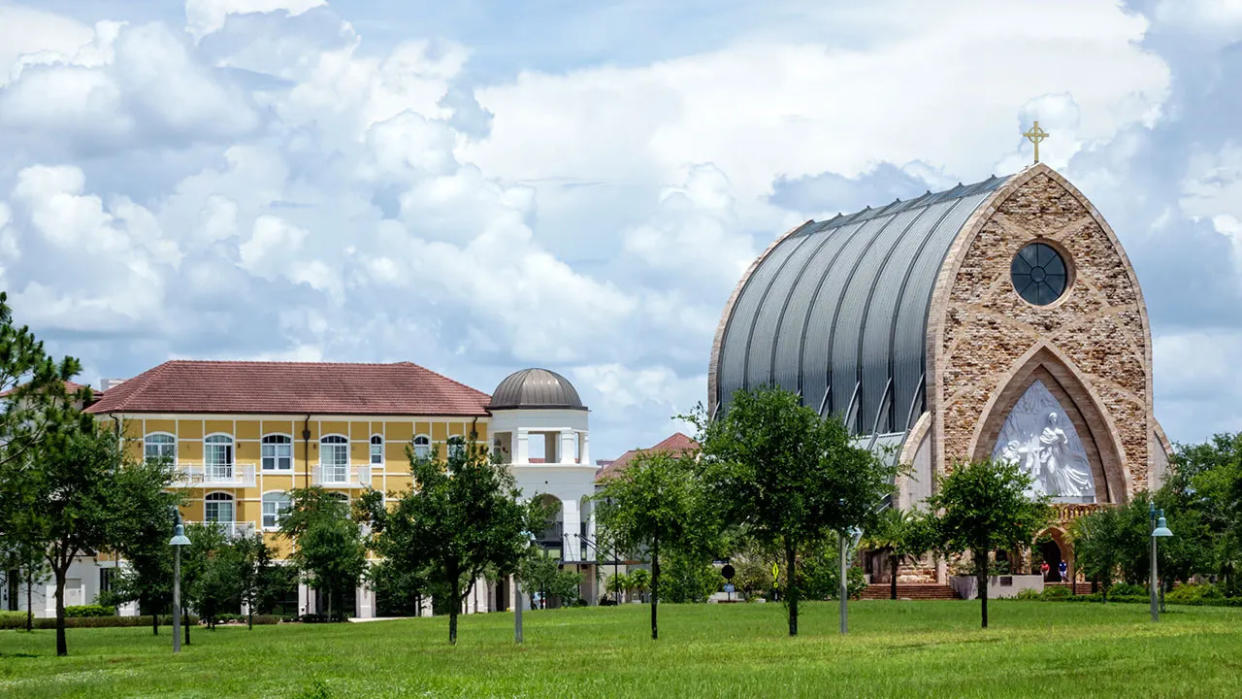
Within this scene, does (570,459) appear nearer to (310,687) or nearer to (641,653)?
(641,653)

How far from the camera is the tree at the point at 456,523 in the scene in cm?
4959

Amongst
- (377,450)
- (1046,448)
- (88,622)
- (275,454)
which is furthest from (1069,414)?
(88,622)

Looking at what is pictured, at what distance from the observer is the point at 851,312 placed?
3809 inches

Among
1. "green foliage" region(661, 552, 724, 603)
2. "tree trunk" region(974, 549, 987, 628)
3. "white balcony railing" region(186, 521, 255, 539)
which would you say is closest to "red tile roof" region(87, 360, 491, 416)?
"white balcony railing" region(186, 521, 255, 539)

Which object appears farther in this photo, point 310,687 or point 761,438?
point 761,438

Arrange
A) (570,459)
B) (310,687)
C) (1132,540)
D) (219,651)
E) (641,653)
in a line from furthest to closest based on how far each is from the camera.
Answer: (570,459)
(1132,540)
(219,651)
(641,653)
(310,687)

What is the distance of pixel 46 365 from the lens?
141ft

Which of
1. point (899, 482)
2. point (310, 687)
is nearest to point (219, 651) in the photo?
point (310, 687)

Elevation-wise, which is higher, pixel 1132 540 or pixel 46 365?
pixel 46 365

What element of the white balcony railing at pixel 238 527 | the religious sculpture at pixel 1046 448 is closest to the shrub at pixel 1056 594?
the religious sculpture at pixel 1046 448

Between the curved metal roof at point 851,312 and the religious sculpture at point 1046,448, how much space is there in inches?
212

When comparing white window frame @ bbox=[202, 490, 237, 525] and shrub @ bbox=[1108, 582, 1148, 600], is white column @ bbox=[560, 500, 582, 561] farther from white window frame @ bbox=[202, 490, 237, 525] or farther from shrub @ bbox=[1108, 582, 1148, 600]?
shrub @ bbox=[1108, 582, 1148, 600]

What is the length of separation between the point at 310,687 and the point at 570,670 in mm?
5932

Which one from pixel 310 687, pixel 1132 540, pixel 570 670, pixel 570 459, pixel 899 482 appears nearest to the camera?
pixel 310 687
